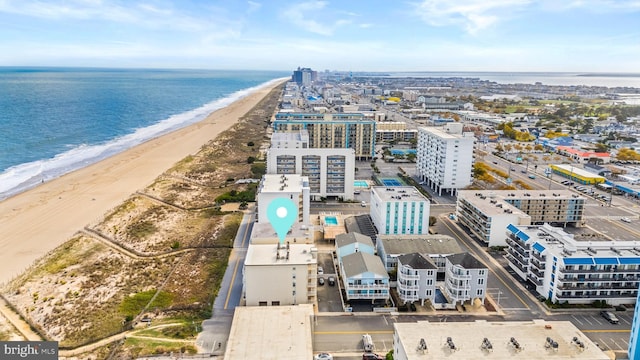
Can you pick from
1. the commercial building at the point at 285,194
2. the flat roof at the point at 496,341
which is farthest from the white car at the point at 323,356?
the commercial building at the point at 285,194

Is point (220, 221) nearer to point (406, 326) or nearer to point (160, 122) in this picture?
point (406, 326)

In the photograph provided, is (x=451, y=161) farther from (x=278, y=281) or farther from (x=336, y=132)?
(x=278, y=281)

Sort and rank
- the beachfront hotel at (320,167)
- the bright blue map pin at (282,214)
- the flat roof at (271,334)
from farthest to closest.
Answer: the beachfront hotel at (320,167) → the bright blue map pin at (282,214) → the flat roof at (271,334)

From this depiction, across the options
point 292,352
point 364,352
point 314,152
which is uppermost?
point 314,152

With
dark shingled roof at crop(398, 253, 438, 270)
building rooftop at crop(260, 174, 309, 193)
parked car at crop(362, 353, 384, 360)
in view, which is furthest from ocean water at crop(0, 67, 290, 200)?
parked car at crop(362, 353, 384, 360)

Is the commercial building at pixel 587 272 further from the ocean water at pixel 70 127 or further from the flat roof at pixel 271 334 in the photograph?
the ocean water at pixel 70 127

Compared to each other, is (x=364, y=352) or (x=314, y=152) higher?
A: (x=314, y=152)

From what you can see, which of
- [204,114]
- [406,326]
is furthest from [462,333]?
[204,114]
